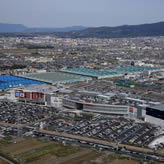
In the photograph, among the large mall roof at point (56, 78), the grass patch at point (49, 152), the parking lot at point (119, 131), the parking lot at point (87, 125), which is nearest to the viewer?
the grass patch at point (49, 152)

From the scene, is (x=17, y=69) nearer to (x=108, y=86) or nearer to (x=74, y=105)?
(x=108, y=86)

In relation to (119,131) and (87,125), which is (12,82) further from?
(119,131)

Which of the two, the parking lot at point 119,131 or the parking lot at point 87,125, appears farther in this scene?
the parking lot at point 87,125

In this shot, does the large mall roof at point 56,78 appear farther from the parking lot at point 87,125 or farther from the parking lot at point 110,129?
the parking lot at point 110,129

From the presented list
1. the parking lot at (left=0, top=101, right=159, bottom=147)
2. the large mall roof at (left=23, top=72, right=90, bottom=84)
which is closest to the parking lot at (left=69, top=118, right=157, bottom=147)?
the parking lot at (left=0, top=101, right=159, bottom=147)

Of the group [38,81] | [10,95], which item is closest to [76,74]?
[38,81]

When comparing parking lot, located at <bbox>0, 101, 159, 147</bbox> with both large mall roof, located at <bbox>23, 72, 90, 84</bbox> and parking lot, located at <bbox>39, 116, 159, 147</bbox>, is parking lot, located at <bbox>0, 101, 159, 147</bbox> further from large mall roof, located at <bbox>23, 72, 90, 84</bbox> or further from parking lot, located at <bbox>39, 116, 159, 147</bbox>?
large mall roof, located at <bbox>23, 72, 90, 84</bbox>

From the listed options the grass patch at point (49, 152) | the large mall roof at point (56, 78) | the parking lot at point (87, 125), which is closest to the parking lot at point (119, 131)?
the parking lot at point (87, 125)

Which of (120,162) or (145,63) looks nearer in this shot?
(120,162)

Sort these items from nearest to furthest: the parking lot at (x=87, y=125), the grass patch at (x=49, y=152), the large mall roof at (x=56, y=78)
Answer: the grass patch at (x=49, y=152) → the parking lot at (x=87, y=125) → the large mall roof at (x=56, y=78)

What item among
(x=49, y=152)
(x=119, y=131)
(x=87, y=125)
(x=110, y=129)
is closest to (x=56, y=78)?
(x=87, y=125)

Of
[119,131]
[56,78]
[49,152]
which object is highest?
[56,78]
